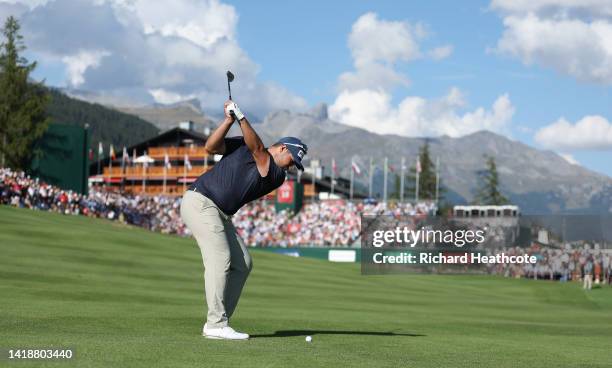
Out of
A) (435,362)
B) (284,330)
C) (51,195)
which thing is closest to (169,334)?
(284,330)

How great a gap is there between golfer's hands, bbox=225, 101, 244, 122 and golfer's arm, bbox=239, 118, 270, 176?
0.08 m

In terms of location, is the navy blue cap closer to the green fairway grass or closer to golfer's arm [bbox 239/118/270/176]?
golfer's arm [bbox 239/118/270/176]

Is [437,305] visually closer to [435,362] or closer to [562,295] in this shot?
[562,295]

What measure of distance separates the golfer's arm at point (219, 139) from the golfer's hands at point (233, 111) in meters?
0.09

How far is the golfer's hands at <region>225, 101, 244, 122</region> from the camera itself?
9281mm

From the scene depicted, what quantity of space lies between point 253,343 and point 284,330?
2.30 metres

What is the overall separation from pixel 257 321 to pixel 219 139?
432cm

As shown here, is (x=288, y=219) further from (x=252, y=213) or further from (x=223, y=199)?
(x=223, y=199)

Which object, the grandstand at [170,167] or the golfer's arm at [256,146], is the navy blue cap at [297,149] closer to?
the golfer's arm at [256,146]

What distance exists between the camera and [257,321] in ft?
43.0

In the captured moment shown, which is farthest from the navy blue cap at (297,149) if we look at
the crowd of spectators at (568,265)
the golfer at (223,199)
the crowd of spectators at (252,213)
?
the crowd of spectators at (252,213)

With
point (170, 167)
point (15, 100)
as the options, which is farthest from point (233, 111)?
point (170, 167)

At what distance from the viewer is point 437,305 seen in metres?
24.0

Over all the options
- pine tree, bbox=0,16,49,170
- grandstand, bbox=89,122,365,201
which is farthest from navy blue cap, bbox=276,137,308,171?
grandstand, bbox=89,122,365,201
